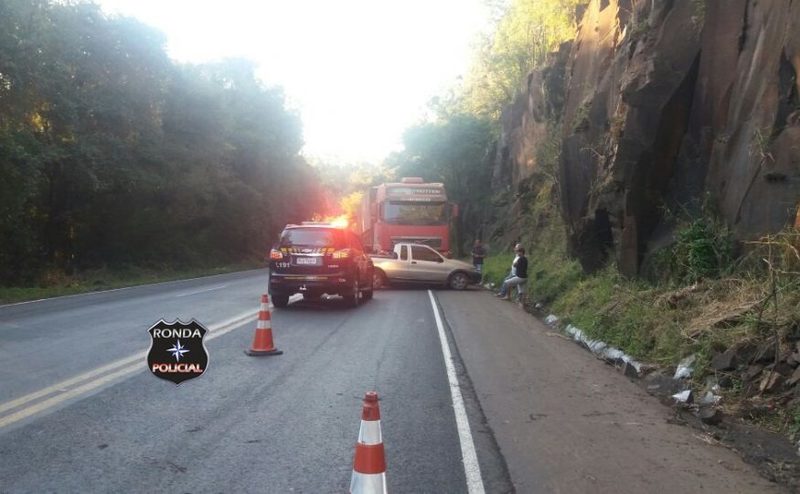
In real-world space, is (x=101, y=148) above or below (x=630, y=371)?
above

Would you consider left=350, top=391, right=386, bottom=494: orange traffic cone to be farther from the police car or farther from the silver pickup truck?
the silver pickup truck

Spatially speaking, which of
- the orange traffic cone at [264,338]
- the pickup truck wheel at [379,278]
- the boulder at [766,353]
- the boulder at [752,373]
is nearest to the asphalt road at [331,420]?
the orange traffic cone at [264,338]

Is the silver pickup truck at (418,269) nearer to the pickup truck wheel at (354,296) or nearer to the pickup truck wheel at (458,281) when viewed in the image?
the pickup truck wheel at (458,281)

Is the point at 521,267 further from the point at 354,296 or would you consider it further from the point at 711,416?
the point at 711,416

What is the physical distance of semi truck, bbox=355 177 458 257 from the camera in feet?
86.8

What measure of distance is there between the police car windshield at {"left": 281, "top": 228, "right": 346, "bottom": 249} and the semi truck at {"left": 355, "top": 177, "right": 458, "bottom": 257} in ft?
36.5

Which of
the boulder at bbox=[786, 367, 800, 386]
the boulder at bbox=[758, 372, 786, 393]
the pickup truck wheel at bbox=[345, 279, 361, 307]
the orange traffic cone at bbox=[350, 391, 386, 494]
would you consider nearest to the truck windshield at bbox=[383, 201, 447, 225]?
the pickup truck wheel at bbox=[345, 279, 361, 307]

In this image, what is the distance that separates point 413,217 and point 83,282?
1226 cm

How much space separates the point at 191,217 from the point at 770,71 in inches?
1261

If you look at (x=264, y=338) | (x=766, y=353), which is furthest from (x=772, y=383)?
(x=264, y=338)

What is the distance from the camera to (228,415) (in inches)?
250

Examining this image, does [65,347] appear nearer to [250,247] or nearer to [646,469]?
[646,469]

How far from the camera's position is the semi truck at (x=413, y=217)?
86.8 feet

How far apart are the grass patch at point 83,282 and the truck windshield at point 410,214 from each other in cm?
910
